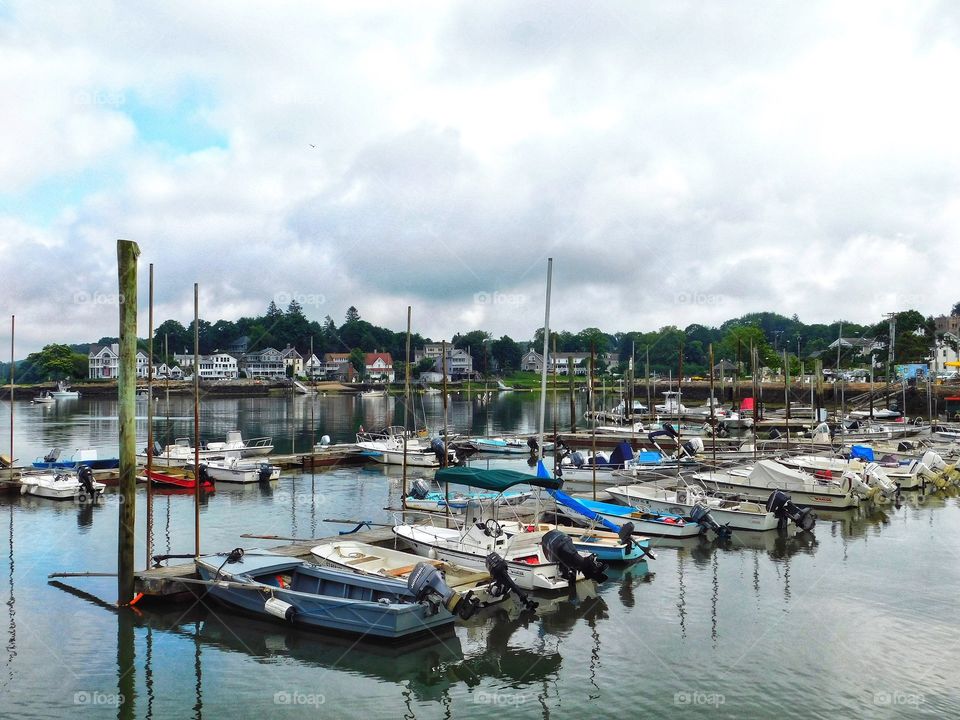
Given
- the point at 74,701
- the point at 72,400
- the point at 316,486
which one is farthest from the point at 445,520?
the point at 72,400

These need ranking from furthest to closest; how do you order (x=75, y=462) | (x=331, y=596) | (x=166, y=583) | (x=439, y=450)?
(x=439, y=450), (x=75, y=462), (x=166, y=583), (x=331, y=596)

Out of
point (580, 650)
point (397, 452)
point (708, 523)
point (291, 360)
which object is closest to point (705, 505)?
point (708, 523)

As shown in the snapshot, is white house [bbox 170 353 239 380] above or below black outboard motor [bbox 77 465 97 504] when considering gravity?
above

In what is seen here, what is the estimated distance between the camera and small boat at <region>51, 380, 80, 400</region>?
146175 millimetres

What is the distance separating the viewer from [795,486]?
36.1 metres

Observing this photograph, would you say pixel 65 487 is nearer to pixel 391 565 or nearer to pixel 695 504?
pixel 391 565

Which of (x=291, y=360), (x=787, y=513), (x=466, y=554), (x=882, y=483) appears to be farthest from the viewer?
(x=291, y=360)

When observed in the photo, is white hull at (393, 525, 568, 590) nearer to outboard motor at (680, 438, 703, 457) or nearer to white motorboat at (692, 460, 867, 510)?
white motorboat at (692, 460, 867, 510)

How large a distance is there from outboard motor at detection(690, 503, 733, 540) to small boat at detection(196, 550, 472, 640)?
13.9 meters

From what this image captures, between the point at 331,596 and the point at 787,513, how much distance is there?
19.2 metres

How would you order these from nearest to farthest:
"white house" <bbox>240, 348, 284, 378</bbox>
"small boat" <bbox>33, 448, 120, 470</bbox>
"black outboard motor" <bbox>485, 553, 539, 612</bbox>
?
"black outboard motor" <bbox>485, 553, 539, 612</bbox> < "small boat" <bbox>33, 448, 120, 470</bbox> < "white house" <bbox>240, 348, 284, 378</bbox>

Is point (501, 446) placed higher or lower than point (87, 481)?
lower

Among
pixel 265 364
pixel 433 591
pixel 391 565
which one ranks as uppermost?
pixel 265 364

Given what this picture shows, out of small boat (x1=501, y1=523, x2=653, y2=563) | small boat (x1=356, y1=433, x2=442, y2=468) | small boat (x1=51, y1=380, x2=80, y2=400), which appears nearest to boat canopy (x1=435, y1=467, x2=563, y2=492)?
small boat (x1=501, y1=523, x2=653, y2=563)
